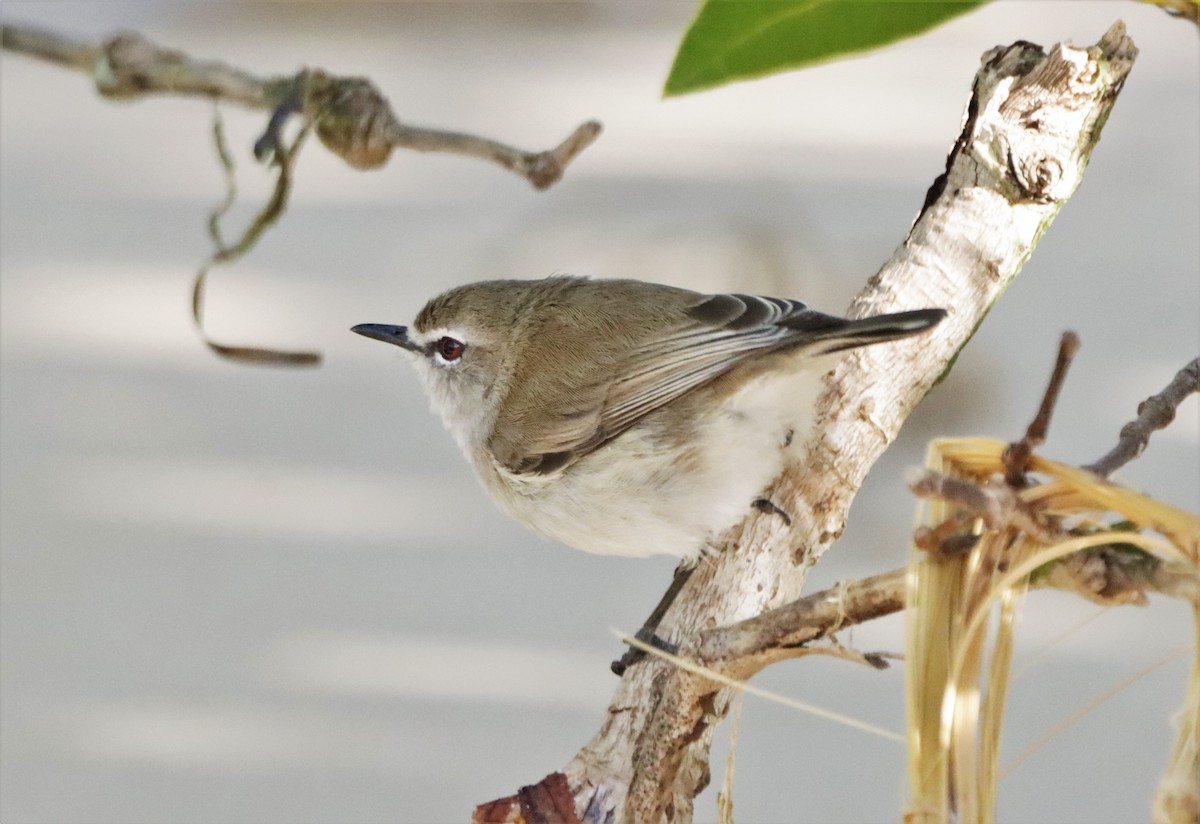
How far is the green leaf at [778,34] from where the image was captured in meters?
0.57

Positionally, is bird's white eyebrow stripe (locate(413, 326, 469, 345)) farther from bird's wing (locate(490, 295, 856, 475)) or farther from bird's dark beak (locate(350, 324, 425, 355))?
bird's wing (locate(490, 295, 856, 475))

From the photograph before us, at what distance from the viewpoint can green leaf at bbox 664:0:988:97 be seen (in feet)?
1.86

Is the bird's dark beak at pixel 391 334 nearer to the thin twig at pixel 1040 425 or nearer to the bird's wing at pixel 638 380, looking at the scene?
the bird's wing at pixel 638 380

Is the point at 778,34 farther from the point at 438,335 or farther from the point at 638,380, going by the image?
the point at 438,335

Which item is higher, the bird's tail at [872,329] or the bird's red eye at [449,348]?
the bird's red eye at [449,348]

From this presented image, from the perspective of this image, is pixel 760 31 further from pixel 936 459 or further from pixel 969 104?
pixel 969 104

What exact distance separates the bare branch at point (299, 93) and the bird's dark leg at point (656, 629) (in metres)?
0.40

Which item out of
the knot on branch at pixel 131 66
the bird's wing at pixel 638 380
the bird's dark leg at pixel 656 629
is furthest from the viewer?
the bird's wing at pixel 638 380

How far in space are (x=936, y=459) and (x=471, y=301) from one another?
895 millimetres

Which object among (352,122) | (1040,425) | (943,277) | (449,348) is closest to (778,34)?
(1040,425)

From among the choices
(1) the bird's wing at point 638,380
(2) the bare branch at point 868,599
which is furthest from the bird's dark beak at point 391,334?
(2) the bare branch at point 868,599

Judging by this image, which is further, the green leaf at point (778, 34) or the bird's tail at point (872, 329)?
the bird's tail at point (872, 329)

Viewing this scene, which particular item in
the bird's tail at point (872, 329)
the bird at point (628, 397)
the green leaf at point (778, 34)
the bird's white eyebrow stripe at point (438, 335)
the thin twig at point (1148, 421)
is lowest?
the thin twig at point (1148, 421)

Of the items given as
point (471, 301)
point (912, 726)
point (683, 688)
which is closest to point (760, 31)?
point (912, 726)
